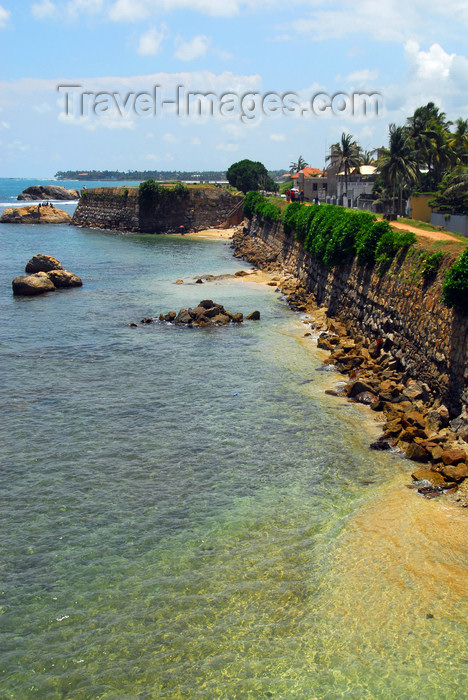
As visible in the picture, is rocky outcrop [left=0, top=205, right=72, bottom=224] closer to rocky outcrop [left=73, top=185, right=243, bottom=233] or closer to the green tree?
rocky outcrop [left=73, top=185, right=243, bottom=233]

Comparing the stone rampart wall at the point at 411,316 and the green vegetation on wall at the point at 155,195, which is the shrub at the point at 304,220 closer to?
the stone rampart wall at the point at 411,316

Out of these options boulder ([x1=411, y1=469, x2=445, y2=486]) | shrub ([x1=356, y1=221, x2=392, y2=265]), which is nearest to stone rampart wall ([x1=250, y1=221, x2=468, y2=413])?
shrub ([x1=356, y1=221, x2=392, y2=265])

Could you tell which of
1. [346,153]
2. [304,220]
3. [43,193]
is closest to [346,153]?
[346,153]

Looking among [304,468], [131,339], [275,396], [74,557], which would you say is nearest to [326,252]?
[131,339]

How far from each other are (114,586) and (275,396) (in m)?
11.4

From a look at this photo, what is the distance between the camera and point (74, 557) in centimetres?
1275

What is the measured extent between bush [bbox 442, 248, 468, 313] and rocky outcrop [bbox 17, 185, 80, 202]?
15571cm

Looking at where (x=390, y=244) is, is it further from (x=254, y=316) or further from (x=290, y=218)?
(x=290, y=218)

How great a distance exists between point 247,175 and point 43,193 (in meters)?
74.7

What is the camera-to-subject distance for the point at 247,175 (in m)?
112

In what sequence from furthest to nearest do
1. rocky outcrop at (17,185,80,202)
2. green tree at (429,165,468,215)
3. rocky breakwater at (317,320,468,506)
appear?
rocky outcrop at (17,185,80,202) < green tree at (429,165,468,215) < rocky breakwater at (317,320,468,506)

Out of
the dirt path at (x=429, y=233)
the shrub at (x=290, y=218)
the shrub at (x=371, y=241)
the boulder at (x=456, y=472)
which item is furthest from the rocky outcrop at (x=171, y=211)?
the boulder at (x=456, y=472)

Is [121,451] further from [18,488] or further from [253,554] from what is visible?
[253,554]

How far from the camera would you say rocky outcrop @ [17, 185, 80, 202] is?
159 metres
